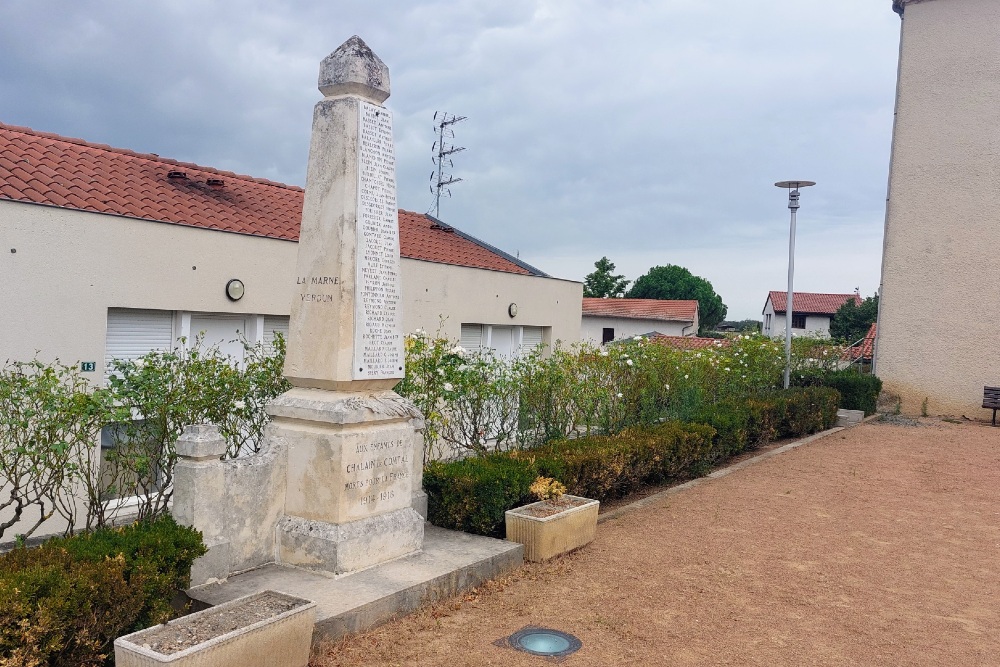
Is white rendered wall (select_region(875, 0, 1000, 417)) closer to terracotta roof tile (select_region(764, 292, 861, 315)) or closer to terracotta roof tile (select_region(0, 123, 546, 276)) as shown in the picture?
terracotta roof tile (select_region(0, 123, 546, 276))

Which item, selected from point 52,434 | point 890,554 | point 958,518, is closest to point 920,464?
point 958,518

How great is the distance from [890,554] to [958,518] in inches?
77.7

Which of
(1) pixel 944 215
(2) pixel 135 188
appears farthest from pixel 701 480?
(1) pixel 944 215

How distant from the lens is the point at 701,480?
9445 millimetres

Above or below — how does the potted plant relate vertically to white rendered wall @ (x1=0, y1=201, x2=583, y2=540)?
below

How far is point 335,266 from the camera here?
4.93 metres

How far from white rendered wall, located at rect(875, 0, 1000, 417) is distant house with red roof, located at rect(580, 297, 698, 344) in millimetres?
25258

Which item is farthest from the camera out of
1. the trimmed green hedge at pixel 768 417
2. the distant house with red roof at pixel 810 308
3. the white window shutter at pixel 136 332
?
the distant house with red roof at pixel 810 308

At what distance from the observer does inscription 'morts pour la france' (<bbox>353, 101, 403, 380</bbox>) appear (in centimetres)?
499

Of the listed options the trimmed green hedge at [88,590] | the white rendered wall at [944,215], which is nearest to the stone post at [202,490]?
the trimmed green hedge at [88,590]

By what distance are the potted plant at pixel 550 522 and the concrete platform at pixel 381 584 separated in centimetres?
16

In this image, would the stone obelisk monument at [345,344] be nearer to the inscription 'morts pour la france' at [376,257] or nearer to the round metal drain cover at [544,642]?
the inscription 'morts pour la france' at [376,257]

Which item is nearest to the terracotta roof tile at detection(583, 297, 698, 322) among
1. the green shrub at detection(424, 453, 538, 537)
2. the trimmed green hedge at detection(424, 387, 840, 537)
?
the trimmed green hedge at detection(424, 387, 840, 537)

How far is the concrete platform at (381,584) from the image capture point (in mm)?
4273
